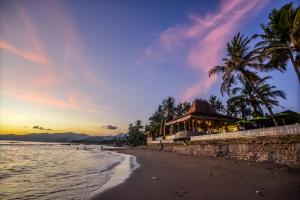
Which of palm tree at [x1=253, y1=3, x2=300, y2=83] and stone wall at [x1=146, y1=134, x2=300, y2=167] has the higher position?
palm tree at [x1=253, y1=3, x2=300, y2=83]

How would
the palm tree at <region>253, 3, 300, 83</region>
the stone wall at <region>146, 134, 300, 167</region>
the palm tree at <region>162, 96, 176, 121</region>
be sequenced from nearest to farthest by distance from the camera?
the stone wall at <region>146, 134, 300, 167</region> → the palm tree at <region>253, 3, 300, 83</region> → the palm tree at <region>162, 96, 176, 121</region>

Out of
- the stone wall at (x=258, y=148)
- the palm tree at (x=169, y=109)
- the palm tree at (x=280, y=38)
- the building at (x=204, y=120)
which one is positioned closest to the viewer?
the stone wall at (x=258, y=148)

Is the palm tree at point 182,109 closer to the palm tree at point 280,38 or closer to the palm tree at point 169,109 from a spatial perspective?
the palm tree at point 169,109

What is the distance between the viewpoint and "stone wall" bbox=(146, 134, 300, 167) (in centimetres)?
1068

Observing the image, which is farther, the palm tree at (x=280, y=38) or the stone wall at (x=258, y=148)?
the palm tree at (x=280, y=38)

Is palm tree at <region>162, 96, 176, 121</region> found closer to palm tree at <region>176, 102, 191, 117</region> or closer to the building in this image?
palm tree at <region>176, 102, 191, 117</region>

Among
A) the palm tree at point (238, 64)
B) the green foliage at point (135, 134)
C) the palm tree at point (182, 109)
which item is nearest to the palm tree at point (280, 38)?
the palm tree at point (238, 64)

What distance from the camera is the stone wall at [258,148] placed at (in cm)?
1068

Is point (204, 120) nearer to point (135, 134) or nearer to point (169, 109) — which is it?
point (169, 109)

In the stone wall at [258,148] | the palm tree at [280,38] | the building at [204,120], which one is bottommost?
the stone wall at [258,148]

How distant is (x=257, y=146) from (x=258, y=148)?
0.54ft

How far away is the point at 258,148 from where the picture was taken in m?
13.5

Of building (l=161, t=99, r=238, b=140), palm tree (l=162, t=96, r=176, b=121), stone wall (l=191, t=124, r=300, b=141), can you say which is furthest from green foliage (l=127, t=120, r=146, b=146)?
stone wall (l=191, t=124, r=300, b=141)

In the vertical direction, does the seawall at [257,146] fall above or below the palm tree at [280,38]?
below
